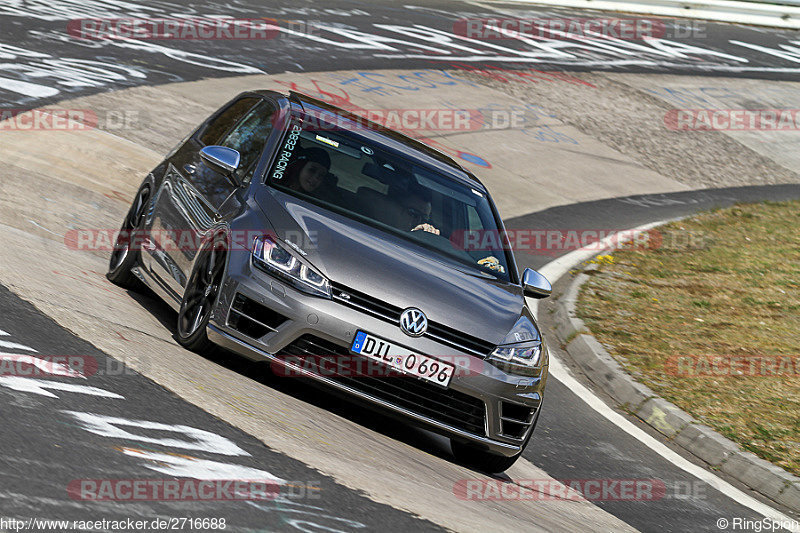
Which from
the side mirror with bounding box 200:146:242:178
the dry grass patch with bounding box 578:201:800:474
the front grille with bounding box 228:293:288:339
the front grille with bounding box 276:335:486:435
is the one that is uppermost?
the side mirror with bounding box 200:146:242:178

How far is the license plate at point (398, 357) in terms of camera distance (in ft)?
19.1

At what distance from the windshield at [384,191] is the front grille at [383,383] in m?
1.12

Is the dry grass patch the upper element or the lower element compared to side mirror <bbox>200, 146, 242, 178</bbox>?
lower

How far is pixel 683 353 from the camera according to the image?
9.88 m

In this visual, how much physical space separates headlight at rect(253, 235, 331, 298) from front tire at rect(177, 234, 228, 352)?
9.7 inches

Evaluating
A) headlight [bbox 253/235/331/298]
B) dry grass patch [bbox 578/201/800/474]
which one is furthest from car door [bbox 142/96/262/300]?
dry grass patch [bbox 578/201/800/474]

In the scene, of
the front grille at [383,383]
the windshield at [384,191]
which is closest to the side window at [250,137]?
the windshield at [384,191]

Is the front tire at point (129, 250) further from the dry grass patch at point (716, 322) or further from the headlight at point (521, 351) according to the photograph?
the dry grass patch at point (716, 322)

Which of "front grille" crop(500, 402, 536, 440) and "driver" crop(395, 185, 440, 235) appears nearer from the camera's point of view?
"front grille" crop(500, 402, 536, 440)

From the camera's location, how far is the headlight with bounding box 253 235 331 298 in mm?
5910

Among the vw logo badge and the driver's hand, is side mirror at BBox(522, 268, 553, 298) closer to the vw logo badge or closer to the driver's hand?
the driver's hand

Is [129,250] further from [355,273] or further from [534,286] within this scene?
[534,286]

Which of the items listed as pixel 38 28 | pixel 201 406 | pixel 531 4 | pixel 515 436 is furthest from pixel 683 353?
pixel 531 4

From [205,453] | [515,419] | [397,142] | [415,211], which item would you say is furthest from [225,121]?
[205,453]
